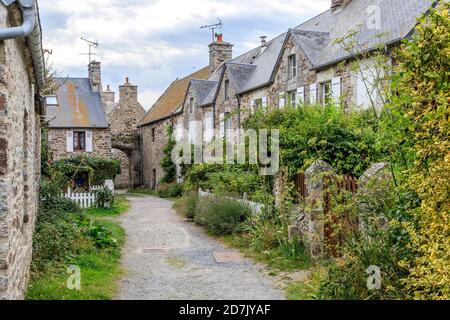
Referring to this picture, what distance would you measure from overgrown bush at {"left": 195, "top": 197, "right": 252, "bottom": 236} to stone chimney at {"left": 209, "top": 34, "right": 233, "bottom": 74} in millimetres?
20827

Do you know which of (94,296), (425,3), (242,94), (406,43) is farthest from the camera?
(242,94)

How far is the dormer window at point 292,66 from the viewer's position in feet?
66.3

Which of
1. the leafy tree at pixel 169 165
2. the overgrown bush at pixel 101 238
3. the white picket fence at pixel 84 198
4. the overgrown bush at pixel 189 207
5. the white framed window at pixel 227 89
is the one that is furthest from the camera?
the leafy tree at pixel 169 165

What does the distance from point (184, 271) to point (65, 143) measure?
2162 centimetres

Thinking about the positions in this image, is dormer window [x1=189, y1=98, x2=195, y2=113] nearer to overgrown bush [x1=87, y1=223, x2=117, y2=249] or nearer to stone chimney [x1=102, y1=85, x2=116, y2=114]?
stone chimney [x1=102, y1=85, x2=116, y2=114]

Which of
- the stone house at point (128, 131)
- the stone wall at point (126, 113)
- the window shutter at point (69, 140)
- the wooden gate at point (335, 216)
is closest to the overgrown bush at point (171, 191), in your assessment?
the window shutter at point (69, 140)

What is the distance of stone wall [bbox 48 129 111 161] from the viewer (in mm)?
28375

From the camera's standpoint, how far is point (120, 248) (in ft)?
35.5

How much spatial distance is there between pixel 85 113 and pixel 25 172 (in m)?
22.8

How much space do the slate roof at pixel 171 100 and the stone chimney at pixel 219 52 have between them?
108cm

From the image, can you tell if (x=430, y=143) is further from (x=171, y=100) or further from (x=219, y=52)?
(x=171, y=100)

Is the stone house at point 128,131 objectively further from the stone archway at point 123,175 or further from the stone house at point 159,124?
the stone house at point 159,124
